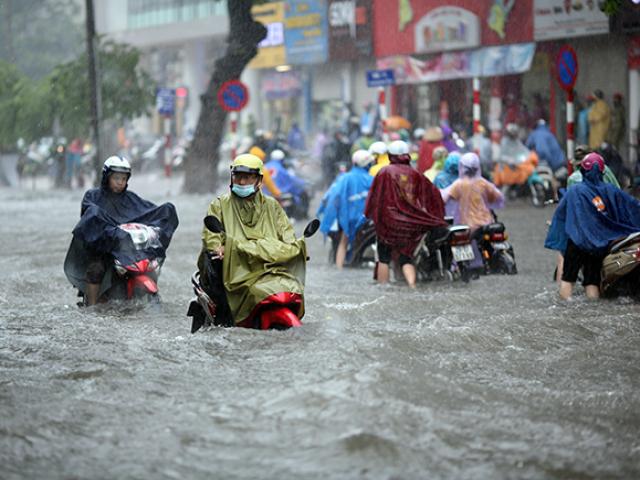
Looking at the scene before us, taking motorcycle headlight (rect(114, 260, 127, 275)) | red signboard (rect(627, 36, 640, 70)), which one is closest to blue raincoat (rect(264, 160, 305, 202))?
red signboard (rect(627, 36, 640, 70))

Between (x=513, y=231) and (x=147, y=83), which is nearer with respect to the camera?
(x=513, y=231)

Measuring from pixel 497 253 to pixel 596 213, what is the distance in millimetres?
2911

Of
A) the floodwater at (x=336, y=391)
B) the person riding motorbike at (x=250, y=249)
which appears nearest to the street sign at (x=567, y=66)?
the floodwater at (x=336, y=391)

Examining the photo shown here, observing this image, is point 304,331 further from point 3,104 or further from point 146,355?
point 3,104

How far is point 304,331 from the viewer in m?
8.94

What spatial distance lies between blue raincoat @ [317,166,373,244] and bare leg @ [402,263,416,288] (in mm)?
1834

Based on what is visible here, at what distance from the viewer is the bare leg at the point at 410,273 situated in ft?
43.2

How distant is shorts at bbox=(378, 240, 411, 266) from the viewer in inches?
526

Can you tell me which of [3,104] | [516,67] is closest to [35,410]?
[516,67]

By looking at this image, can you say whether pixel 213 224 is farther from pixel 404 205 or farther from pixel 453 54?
pixel 453 54

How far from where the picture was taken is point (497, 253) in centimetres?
1403

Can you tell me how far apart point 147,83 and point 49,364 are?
2531 centimetres

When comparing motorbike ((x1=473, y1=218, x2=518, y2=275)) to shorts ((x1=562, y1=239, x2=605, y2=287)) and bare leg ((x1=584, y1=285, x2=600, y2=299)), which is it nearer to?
shorts ((x1=562, y1=239, x2=605, y2=287))

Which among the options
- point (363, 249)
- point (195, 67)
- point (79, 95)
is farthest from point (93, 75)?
point (195, 67)
